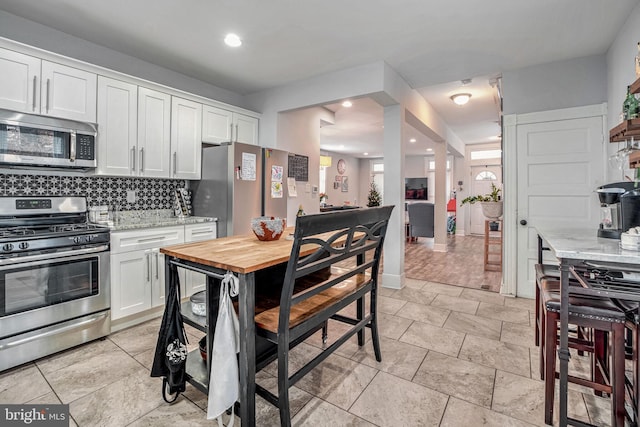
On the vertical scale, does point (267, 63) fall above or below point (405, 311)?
above

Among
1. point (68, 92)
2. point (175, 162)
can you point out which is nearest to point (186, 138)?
point (175, 162)

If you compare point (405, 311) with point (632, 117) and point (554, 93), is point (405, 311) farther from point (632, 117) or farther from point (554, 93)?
point (554, 93)

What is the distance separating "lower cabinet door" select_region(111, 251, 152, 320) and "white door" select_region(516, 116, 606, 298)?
12.6 feet

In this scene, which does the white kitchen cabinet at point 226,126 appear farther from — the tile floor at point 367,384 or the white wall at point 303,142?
the tile floor at point 367,384

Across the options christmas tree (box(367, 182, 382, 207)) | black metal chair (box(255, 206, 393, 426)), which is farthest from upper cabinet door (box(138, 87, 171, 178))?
christmas tree (box(367, 182, 382, 207))

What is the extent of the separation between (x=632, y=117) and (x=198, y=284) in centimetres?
355

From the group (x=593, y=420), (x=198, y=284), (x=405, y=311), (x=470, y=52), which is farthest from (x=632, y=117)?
(x=198, y=284)

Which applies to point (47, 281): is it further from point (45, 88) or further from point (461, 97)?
point (461, 97)

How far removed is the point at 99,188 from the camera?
297cm

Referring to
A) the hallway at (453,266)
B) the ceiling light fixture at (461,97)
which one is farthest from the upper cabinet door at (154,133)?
the ceiling light fixture at (461,97)

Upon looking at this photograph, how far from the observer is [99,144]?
2.65m

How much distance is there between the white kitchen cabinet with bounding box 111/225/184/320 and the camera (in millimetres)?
2531

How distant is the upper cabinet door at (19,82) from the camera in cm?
217

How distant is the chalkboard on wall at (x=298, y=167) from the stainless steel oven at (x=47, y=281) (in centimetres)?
228
